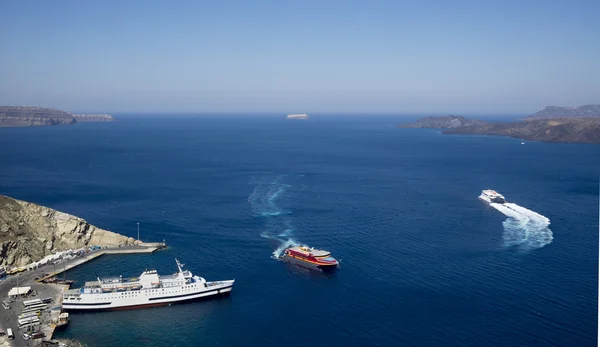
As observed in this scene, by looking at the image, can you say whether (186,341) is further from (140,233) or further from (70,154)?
(70,154)

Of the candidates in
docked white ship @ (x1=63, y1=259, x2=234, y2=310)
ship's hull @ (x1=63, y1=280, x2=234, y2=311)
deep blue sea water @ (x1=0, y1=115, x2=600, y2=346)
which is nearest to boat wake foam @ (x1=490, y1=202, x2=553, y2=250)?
deep blue sea water @ (x1=0, y1=115, x2=600, y2=346)

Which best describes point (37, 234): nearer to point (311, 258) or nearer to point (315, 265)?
point (311, 258)

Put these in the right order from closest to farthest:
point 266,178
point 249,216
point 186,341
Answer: point 186,341
point 249,216
point 266,178

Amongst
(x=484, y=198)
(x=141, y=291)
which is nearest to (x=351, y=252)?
(x=141, y=291)

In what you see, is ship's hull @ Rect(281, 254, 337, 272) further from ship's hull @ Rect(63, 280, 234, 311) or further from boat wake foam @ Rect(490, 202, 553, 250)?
boat wake foam @ Rect(490, 202, 553, 250)

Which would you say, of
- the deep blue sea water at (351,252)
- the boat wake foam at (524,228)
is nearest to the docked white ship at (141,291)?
the deep blue sea water at (351,252)

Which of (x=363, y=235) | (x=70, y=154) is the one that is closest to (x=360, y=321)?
(x=363, y=235)

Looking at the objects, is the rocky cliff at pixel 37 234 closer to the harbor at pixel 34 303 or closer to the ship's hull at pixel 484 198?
the harbor at pixel 34 303
